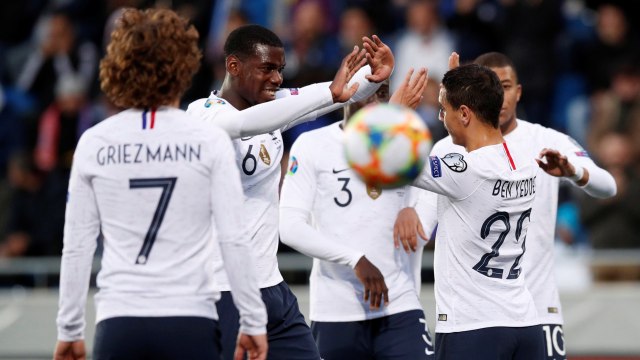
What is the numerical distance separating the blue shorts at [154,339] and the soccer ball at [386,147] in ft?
3.48

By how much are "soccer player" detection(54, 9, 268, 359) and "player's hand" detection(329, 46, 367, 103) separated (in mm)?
1086

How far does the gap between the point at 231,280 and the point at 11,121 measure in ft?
36.5

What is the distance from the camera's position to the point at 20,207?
14062mm

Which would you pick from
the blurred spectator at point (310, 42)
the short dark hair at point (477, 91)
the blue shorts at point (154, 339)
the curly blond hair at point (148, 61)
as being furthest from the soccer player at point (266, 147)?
the blurred spectator at point (310, 42)

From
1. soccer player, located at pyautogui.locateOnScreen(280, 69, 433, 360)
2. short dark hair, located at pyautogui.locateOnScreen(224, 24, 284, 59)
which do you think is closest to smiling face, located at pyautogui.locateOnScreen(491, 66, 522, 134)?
soccer player, located at pyautogui.locateOnScreen(280, 69, 433, 360)

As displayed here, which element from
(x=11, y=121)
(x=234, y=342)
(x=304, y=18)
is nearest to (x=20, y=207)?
(x=11, y=121)

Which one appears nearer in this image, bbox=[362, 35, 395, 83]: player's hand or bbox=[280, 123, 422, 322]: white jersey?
bbox=[362, 35, 395, 83]: player's hand

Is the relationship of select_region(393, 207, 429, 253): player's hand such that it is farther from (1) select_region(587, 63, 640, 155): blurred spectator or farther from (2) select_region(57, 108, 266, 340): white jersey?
(1) select_region(587, 63, 640, 155): blurred spectator

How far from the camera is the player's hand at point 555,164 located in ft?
20.6

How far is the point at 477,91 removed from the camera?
6.35 m

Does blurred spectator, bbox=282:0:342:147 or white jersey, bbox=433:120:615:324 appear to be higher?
blurred spectator, bbox=282:0:342:147

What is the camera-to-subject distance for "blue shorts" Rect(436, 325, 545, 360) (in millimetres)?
6363

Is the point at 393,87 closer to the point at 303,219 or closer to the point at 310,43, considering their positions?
the point at 310,43

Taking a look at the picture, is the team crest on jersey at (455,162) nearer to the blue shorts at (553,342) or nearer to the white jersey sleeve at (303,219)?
the white jersey sleeve at (303,219)
